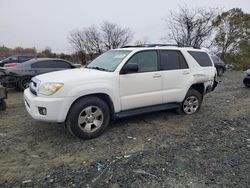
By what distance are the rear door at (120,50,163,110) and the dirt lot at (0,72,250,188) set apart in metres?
0.57

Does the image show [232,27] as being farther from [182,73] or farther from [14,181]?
[14,181]

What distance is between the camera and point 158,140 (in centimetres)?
401

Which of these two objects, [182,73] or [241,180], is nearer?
[241,180]

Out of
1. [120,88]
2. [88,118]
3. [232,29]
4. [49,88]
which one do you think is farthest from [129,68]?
[232,29]

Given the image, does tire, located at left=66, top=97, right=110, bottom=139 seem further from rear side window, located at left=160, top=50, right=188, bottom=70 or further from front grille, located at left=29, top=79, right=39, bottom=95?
rear side window, located at left=160, top=50, right=188, bottom=70

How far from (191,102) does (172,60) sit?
1281 millimetres

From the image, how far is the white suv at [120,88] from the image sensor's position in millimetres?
3746

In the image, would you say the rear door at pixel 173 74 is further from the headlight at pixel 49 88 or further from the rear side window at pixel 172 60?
the headlight at pixel 49 88

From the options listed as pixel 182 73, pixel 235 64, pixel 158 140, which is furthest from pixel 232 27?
pixel 158 140

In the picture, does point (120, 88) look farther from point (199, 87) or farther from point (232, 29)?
point (232, 29)

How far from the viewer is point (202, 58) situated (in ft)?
18.7

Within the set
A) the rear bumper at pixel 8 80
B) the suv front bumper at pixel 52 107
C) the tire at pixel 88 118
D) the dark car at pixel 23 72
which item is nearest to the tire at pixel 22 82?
the dark car at pixel 23 72

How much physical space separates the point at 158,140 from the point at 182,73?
1.90 m

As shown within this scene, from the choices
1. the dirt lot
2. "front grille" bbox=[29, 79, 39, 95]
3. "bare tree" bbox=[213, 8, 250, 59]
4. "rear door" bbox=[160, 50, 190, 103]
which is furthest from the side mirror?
"bare tree" bbox=[213, 8, 250, 59]
